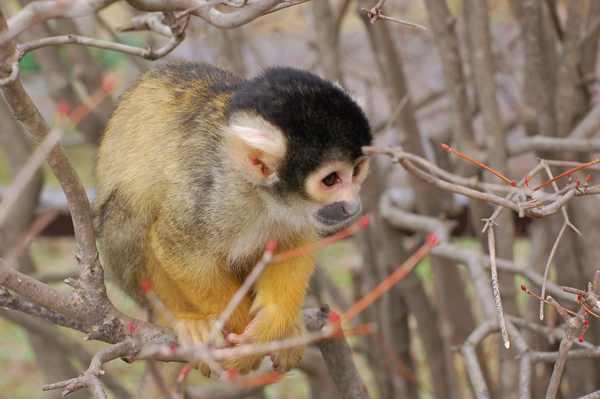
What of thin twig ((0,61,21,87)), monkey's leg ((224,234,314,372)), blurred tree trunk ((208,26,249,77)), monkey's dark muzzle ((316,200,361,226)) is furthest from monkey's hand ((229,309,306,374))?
blurred tree trunk ((208,26,249,77))

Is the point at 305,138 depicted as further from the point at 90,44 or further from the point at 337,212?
the point at 90,44

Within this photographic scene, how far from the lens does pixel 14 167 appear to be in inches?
151

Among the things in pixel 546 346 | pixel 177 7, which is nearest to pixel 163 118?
pixel 177 7

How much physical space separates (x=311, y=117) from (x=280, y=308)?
77 cm

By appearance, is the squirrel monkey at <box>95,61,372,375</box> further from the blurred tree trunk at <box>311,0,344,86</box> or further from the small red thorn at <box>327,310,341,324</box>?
the blurred tree trunk at <box>311,0,344,86</box>

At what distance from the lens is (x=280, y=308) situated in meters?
2.15

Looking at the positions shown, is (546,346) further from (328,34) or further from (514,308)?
(328,34)

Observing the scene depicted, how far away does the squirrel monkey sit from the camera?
1913mm

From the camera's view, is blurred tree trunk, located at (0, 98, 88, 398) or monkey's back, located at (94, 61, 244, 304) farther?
blurred tree trunk, located at (0, 98, 88, 398)

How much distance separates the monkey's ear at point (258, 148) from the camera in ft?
6.25

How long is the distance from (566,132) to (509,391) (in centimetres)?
145

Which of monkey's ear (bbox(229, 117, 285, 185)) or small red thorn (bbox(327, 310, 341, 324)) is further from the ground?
monkey's ear (bbox(229, 117, 285, 185))

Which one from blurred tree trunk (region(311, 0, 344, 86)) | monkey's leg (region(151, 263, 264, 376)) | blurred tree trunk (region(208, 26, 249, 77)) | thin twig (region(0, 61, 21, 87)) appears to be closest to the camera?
thin twig (region(0, 61, 21, 87))

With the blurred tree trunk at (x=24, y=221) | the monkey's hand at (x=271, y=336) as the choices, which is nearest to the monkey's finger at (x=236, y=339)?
the monkey's hand at (x=271, y=336)
